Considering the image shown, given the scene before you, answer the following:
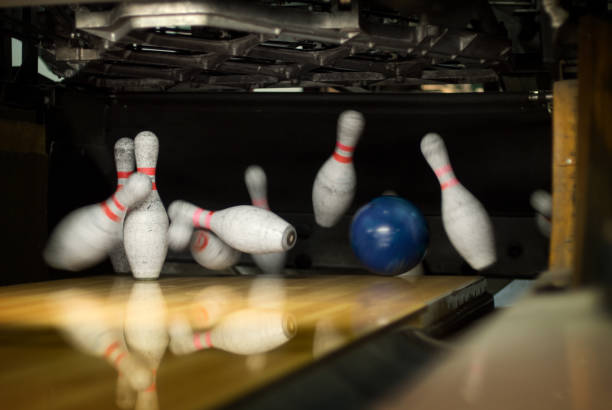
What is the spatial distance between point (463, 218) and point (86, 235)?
1240 millimetres

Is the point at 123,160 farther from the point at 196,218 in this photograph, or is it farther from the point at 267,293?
the point at 267,293

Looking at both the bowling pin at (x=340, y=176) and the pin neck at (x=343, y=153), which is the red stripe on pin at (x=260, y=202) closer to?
the bowling pin at (x=340, y=176)

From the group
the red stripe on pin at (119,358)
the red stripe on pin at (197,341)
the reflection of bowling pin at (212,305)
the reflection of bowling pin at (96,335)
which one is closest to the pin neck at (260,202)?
the reflection of bowling pin at (212,305)

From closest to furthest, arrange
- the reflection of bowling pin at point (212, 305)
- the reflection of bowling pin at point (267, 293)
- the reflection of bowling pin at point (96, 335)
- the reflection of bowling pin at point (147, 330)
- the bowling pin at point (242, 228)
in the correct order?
the reflection of bowling pin at point (147, 330)
the reflection of bowling pin at point (96, 335)
the reflection of bowling pin at point (212, 305)
the reflection of bowling pin at point (267, 293)
the bowling pin at point (242, 228)

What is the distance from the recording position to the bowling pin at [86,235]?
99.3 inches

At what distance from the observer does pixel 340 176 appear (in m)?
2.60

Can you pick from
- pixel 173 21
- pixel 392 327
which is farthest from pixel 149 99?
pixel 392 327

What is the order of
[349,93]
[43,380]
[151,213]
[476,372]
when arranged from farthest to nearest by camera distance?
[349,93] → [151,213] → [476,372] → [43,380]

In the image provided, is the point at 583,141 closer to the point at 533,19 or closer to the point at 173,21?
the point at 173,21

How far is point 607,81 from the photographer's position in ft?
5.51

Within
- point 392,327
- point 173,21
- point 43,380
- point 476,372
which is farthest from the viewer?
→ point 173,21

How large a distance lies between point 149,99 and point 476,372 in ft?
6.43

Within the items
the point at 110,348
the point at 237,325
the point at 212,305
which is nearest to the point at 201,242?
the point at 212,305

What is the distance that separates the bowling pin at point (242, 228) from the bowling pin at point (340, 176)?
26 centimetres
